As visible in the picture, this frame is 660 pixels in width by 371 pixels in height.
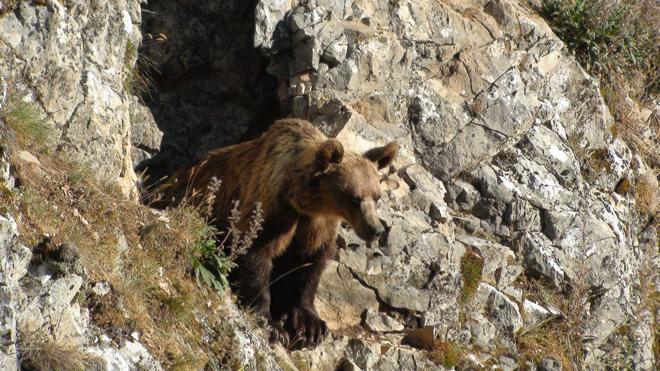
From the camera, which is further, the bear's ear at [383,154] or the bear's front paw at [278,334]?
the bear's ear at [383,154]

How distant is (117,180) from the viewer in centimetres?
718

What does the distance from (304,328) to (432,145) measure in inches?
106

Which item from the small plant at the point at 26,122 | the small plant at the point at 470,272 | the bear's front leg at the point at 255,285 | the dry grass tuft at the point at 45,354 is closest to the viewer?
the dry grass tuft at the point at 45,354

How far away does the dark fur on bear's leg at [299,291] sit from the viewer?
742 cm

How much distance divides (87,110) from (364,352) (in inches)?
115

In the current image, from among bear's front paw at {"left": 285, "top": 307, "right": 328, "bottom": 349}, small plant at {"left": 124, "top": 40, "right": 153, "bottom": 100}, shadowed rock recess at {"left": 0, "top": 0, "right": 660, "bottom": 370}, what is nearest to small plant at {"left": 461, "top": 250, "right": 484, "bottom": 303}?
shadowed rock recess at {"left": 0, "top": 0, "right": 660, "bottom": 370}

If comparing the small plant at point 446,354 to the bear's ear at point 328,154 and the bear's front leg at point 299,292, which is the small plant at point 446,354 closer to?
the bear's front leg at point 299,292

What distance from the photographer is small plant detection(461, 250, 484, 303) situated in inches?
337

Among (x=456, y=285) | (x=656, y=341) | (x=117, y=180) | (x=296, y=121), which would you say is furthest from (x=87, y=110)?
(x=656, y=341)

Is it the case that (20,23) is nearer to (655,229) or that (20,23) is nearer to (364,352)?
(364,352)

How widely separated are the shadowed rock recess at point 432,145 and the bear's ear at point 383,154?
0.56m

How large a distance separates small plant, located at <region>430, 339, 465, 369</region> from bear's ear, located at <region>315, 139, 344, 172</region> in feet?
6.17

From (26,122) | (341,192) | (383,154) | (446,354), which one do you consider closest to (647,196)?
(446,354)

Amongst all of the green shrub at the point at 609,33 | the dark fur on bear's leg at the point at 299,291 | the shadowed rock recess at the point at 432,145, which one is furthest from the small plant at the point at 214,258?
the green shrub at the point at 609,33
